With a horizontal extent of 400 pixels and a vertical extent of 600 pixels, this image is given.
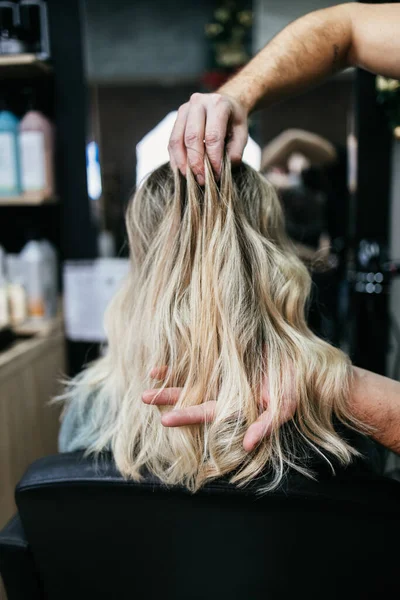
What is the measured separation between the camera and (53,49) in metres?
1.99

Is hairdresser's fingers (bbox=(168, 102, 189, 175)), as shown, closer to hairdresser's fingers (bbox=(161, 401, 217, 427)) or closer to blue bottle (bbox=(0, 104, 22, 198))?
hairdresser's fingers (bbox=(161, 401, 217, 427))

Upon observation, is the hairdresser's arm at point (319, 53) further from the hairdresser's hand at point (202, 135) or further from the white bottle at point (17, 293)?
the white bottle at point (17, 293)

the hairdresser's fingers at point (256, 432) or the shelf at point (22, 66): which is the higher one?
the shelf at point (22, 66)

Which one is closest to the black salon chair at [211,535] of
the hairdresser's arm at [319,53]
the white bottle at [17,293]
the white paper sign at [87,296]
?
the hairdresser's arm at [319,53]

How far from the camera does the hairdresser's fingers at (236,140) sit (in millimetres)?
896

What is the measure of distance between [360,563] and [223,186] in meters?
0.65

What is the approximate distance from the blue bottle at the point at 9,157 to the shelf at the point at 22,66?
0.17m

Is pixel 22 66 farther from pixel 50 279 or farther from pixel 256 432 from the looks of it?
pixel 256 432

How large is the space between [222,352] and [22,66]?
1.59m

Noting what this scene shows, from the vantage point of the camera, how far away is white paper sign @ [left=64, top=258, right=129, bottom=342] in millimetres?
2123

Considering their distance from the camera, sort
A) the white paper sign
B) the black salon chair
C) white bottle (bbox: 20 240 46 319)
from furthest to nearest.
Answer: the white paper sign, white bottle (bbox: 20 240 46 319), the black salon chair

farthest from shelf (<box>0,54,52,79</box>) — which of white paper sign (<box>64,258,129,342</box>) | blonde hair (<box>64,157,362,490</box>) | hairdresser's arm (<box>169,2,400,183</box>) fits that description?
blonde hair (<box>64,157,362,490</box>)

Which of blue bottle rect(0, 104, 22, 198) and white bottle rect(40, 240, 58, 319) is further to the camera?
white bottle rect(40, 240, 58, 319)

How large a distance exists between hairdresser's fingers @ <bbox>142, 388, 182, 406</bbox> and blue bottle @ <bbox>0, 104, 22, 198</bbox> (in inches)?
53.5
